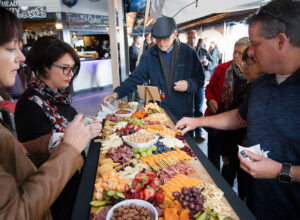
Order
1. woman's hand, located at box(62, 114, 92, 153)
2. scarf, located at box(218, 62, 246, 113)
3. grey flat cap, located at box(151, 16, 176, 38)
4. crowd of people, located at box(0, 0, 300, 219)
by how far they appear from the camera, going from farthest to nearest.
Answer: grey flat cap, located at box(151, 16, 176, 38)
scarf, located at box(218, 62, 246, 113)
woman's hand, located at box(62, 114, 92, 153)
crowd of people, located at box(0, 0, 300, 219)

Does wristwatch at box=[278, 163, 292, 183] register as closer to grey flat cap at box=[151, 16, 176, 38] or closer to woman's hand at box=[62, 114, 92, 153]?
woman's hand at box=[62, 114, 92, 153]

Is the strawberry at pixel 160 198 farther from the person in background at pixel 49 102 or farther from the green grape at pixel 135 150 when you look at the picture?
the person in background at pixel 49 102

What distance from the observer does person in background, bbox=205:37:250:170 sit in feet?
8.74

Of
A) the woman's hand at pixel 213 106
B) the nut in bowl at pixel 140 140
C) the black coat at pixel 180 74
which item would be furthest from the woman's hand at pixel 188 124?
the woman's hand at pixel 213 106

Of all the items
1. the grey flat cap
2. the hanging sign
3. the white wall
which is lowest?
the grey flat cap

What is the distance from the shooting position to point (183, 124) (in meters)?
2.21

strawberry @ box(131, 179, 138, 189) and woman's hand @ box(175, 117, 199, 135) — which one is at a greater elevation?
woman's hand @ box(175, 117, 199, 135)

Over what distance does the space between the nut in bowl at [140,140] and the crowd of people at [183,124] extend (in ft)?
1.16

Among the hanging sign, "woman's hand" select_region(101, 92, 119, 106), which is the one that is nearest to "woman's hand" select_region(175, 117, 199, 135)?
"woman's hand" select_region(101, 92, 119, 106)

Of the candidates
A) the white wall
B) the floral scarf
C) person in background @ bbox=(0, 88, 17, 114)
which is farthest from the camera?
the white wall

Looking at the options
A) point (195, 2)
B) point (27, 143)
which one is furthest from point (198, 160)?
point (195, 2)

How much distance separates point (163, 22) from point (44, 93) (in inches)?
70.8

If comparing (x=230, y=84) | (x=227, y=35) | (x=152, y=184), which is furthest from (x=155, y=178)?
(x=227, y=35)

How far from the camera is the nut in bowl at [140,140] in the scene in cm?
177
